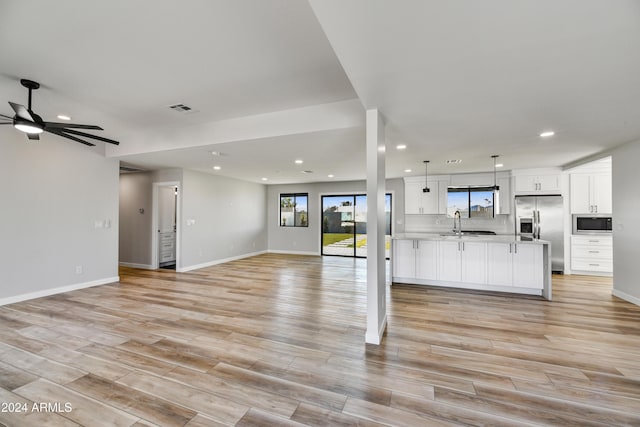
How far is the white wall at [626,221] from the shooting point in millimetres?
4090

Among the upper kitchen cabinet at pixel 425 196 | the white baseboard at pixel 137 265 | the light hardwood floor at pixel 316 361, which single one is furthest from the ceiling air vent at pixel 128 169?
the upper kitchen cabinet at pixel 425 196

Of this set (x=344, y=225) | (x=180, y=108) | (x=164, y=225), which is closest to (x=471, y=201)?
(x=344, y=225)

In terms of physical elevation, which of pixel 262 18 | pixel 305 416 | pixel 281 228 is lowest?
pixel 305 416

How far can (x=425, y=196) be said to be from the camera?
7.28m

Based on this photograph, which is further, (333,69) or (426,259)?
(426,259)

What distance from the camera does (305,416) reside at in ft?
5.87

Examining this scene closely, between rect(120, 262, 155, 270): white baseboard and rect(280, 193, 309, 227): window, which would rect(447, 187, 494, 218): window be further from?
rect(120, 262, 155, 270): white baseboard

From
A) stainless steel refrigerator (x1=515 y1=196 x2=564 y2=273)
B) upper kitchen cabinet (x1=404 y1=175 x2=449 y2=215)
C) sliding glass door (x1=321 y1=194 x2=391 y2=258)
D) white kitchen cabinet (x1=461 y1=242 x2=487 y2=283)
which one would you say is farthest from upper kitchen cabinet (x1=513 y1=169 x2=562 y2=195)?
sliding glass door (x1=321 y1=194 x2=391 y2=258)

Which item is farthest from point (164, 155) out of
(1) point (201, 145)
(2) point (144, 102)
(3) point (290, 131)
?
(3) point (290, 131)

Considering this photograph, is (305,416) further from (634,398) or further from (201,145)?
(201,145)

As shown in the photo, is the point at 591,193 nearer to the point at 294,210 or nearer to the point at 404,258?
the point at 404,258

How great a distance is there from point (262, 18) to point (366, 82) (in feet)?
3.11

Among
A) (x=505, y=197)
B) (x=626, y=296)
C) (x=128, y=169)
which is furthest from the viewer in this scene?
(x=128, y=169)

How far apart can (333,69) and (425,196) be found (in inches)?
216
